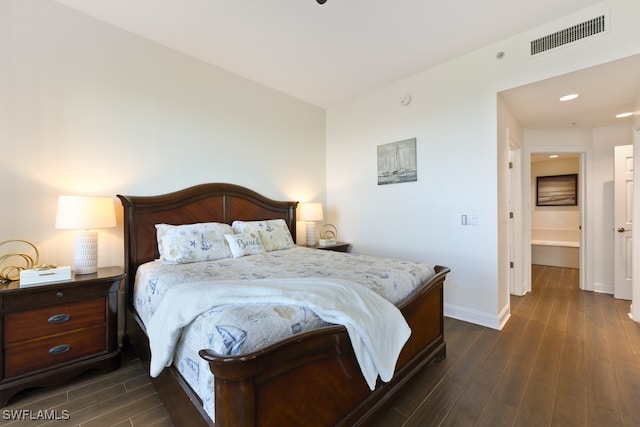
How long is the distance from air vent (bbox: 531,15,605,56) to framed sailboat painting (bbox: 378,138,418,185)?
1366mm

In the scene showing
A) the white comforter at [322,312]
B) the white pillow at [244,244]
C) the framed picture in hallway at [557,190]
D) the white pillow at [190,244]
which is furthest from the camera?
the framed picture in hallway at [557,190]

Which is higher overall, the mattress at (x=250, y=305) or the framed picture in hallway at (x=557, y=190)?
the framed picture in hallway at (x=557, y=190)

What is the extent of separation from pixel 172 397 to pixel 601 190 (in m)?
5.56

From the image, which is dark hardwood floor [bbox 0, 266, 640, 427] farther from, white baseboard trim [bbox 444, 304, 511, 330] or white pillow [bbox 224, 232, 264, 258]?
white pillow [bbox 224, 232, 264, 258]

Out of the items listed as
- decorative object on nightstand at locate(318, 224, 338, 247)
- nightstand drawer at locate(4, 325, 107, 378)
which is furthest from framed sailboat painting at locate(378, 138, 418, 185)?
nightstand drawer at locate(4, 325, 107, 378)

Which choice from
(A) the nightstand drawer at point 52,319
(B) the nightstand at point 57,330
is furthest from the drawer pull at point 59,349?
(A) the nightstand drawer at point 52,319

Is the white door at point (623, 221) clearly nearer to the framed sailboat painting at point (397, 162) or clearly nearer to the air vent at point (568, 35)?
the air vent at point (568, 35)

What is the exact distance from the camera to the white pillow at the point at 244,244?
2.70m

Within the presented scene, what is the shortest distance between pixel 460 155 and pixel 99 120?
356cm

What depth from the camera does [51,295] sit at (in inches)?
74.4

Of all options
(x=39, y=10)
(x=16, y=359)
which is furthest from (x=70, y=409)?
(x=39, y=10)

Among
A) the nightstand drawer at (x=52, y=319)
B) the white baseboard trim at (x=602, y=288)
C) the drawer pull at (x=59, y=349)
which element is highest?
the nightstand drawer at (x=52, y=319)

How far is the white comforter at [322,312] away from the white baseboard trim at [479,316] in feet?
6.34

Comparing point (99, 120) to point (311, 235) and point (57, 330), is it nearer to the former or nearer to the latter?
point (57, 330)
